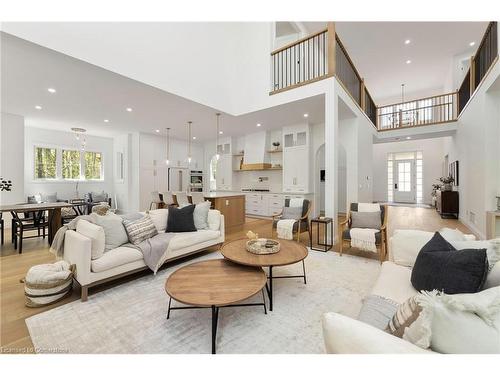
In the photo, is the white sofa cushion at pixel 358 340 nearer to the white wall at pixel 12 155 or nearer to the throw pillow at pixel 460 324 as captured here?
the throw pillow at pixel 460 324

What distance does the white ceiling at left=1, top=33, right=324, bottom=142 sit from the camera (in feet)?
11.1

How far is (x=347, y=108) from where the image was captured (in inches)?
205

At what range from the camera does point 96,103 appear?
502 cm

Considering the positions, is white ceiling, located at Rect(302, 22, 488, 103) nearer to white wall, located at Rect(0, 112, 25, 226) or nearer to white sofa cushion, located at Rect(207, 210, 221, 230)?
white sofa cushion, located at Rect(207, 210, 221, 230)

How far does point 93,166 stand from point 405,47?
11518 millimetres

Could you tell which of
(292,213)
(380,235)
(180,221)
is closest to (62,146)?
(180,221)

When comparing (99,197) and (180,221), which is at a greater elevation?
(99,197)

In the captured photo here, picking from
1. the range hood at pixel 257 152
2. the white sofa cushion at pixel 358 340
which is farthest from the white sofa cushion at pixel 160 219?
the range hood at pixel 257 152

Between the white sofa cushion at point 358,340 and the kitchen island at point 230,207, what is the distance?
4397 mm

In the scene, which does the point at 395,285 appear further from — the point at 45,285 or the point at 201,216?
the point at 45,285

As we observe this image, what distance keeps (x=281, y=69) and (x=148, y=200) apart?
6106 millimetres

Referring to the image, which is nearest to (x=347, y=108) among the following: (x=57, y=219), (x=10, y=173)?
(x=57, y=219)

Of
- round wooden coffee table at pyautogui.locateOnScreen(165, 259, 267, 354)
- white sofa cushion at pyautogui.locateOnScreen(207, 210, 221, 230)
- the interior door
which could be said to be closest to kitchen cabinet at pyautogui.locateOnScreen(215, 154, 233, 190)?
white sofa cushion at pyautogui.locateOnScreen(207, 210, 221, 230)

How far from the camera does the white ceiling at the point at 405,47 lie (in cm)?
610
